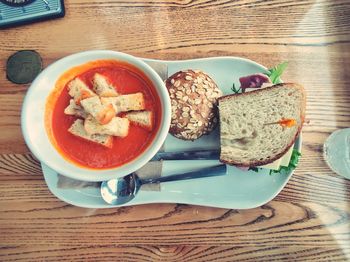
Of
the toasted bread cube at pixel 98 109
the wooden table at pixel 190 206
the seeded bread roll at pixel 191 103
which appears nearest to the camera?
the toasted bread cube at pixel 98 109

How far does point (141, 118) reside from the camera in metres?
1.34

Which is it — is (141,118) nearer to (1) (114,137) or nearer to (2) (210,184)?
(1) (114,137)

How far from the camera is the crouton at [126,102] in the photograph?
4.34ft

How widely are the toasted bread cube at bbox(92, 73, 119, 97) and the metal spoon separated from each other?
318mm

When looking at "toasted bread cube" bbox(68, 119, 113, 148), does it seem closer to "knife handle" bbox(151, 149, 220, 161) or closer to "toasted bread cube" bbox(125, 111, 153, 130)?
"toasted bread cube" bbox(125, 111, 153, 130)

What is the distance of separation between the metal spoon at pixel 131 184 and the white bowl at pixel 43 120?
19 cm

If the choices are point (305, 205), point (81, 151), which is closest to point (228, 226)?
point (305, 205)

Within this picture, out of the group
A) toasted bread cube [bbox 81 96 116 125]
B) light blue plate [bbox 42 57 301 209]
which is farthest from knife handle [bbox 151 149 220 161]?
toasted bread cube [bbox 81 96 116 125]

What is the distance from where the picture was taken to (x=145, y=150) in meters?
1.32

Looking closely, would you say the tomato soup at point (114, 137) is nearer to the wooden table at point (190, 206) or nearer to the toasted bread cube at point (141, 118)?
the toasted bread cube at point (141, 118)

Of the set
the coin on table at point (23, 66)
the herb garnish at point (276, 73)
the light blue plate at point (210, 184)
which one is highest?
the coin on table at point (23, 66)

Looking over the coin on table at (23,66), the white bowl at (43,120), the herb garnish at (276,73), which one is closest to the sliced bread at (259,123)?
the herb garnish at (276,73)

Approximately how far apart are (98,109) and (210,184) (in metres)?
0.49

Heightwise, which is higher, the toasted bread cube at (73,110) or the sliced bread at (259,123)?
the toasted bread cube at (73,110)
